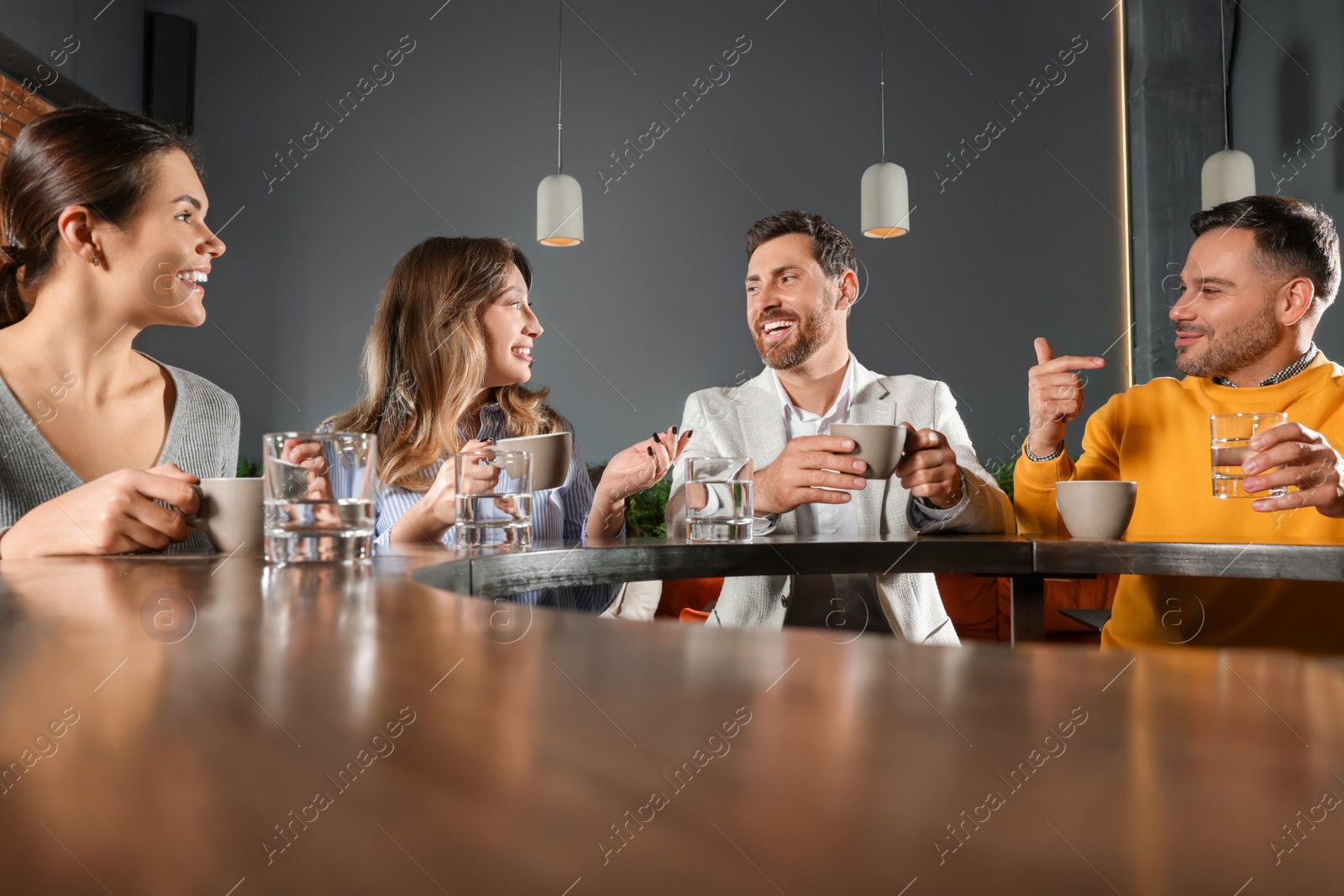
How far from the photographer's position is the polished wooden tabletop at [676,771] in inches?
7.4

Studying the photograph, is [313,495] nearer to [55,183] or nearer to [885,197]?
[55,183]

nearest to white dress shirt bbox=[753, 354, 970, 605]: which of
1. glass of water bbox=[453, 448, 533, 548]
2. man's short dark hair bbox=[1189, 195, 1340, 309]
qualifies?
glass of water bbox=[453, 448, 533, 548]

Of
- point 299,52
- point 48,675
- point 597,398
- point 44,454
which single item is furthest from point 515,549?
point 299,52

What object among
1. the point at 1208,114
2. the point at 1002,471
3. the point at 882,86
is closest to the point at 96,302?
the point at 1002,471

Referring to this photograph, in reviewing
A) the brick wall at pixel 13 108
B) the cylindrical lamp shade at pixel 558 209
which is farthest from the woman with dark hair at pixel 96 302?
the brick wall at pixel 13 108

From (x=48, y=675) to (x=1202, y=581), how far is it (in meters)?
1.82

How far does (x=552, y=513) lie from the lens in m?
2.13

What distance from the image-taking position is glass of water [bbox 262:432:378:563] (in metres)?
0.93

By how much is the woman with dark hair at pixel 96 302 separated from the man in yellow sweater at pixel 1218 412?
155cm

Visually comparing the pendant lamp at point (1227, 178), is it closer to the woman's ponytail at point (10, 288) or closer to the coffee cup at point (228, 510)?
the coffee cup at point (228, 510)

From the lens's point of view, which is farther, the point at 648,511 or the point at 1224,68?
the point at 1224,68

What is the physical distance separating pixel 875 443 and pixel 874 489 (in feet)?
2.85

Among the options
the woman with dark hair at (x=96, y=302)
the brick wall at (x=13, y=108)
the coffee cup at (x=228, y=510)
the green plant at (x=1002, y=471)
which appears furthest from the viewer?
the green plant at (x=1002, y=471)

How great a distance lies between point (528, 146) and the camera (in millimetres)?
5879
